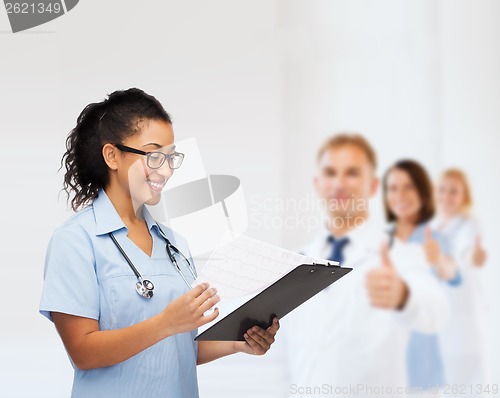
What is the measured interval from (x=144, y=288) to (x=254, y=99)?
70.2 inches

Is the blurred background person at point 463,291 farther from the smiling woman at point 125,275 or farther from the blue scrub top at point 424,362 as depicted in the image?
the smiling woman at point 125,275

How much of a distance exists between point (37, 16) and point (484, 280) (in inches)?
90.6

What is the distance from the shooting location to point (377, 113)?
10.1 ft

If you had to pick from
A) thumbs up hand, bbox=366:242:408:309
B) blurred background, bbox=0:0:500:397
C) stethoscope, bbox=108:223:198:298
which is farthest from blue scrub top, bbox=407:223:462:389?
stethoscope, bbox=108:223:198:298

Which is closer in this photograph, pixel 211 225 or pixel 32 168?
pixel 211 225

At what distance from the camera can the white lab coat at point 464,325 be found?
3.10 m

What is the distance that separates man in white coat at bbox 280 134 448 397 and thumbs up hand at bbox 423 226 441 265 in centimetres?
4

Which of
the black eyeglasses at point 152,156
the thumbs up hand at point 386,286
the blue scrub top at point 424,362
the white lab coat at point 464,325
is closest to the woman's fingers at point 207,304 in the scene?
the black eyeglasses at point 152,156

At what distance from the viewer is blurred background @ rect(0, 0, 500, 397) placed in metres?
2.78

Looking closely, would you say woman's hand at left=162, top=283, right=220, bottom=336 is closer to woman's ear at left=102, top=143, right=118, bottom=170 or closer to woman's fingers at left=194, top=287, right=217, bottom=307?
woman's fingers at left=194, top=287, right=217, bottom=307

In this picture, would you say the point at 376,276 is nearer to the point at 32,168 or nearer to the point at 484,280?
the point at 484,280

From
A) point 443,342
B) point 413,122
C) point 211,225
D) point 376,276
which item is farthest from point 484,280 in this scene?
point 211,225

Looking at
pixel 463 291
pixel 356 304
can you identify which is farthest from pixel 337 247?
pixel 463 291

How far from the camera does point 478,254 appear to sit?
10.5 feet
